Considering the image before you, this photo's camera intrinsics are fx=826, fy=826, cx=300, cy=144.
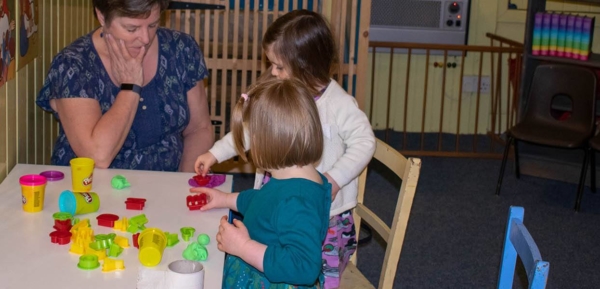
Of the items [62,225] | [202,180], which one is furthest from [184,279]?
[202,180]

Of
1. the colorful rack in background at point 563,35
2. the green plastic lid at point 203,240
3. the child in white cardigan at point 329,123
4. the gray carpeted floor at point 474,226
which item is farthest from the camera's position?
the colorful rack in background at point 563,35

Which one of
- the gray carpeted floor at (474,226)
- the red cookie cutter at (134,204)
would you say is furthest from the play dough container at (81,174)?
the gray carpeted floor at (474,226)

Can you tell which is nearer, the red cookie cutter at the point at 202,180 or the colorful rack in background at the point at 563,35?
the red cookie cutter at the point at 202,180

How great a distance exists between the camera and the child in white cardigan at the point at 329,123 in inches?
92.3

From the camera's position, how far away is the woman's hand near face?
251cm

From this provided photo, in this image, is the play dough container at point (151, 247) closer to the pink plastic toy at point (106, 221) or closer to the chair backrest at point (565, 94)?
the pink plastic toy at point (106, 221)

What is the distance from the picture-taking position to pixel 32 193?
200 cm

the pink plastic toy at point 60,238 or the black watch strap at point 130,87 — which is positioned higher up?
the black watch strap at point 130,87

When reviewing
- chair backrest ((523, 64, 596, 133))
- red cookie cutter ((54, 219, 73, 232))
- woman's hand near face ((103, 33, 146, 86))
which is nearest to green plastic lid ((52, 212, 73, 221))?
red cookie cutter ((54, 219, 73, 232))

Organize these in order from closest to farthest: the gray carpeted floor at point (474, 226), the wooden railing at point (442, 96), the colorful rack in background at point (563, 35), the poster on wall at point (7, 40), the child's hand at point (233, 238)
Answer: the child's hand at point (233, 238), the poster on wall at point (7, 40), the gray carpeted floor at point (474, 226), the colorful rack in background at point (563, 35), the wooden railing at point (442, 96)

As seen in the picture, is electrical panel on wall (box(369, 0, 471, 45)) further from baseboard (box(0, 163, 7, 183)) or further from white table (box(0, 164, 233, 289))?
baseboard (box(0, 163, 7, 183))

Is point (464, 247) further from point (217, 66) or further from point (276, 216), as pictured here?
point (276, 216)

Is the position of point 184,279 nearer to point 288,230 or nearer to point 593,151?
point 288,230

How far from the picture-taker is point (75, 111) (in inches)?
95.9
